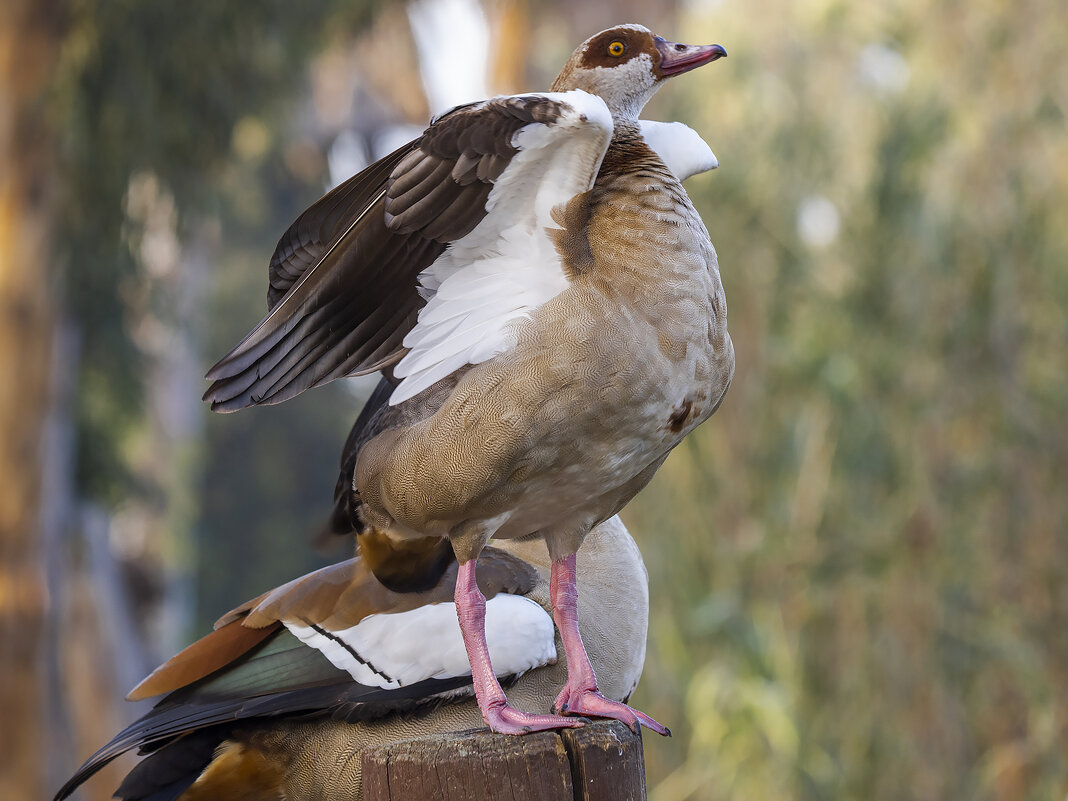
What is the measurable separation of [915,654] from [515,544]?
9.35 feet

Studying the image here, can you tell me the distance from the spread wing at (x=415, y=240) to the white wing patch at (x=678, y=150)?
49 cm

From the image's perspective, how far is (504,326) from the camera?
2.05m

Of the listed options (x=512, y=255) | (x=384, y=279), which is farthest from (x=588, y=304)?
(x=384, y=279)

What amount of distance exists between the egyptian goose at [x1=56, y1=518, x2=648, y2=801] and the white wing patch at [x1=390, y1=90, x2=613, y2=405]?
571 mm

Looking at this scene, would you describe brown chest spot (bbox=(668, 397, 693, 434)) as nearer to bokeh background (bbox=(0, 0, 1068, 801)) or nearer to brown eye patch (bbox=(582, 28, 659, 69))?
brown eye patch (bbox=(582, 28, 659, 69))

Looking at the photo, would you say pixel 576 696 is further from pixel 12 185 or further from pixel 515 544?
pixel 12 185

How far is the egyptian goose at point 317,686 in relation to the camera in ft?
7.80

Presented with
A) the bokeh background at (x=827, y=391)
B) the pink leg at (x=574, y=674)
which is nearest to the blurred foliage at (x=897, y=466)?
the bokeh background at (x=827, y=391)

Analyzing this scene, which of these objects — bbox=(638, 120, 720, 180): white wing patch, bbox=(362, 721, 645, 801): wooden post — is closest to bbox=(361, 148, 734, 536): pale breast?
bbox=(638, 120, 720, 180): white wing patch

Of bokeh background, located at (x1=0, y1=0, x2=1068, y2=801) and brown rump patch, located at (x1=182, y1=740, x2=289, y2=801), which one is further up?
brown rump patch, located at (x1=182, y1=740, x2=289, y2=801)

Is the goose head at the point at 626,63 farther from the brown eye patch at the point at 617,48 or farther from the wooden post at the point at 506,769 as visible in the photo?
the wooden post at the point at 506,769

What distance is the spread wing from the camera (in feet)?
6.40

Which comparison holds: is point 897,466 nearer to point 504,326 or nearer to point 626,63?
point 626,63

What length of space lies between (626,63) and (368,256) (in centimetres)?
75
